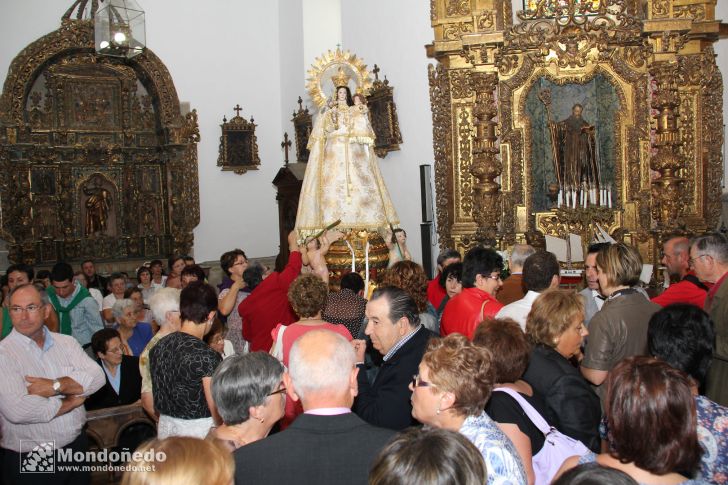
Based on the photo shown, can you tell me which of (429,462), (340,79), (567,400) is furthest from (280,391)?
(340,79)

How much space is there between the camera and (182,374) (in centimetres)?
364

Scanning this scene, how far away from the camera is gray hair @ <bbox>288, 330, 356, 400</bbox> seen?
8.89 ft

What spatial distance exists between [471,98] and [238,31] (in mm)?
6765

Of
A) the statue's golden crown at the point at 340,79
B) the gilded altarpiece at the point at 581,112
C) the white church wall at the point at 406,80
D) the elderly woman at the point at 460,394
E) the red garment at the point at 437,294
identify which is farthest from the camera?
the white church wall at the point at 406,80

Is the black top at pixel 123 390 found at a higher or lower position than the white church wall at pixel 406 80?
lower

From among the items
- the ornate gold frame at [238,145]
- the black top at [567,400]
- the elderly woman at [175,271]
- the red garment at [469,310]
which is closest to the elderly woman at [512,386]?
the black top at [567,400]

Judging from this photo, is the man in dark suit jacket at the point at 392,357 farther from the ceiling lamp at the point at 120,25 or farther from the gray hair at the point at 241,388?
the ceiling lamp at the point at 120,25

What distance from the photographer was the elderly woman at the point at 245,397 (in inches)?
115

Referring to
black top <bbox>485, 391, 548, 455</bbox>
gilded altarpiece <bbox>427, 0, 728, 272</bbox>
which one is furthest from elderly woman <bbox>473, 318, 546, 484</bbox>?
gilded altarpiece <bbox>427, 0, 728, 272</bbox>

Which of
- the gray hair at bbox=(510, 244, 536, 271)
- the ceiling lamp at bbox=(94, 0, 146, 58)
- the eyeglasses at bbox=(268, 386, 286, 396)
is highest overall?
the ceiling lamp at bbox=(94, 0, 146, 58)

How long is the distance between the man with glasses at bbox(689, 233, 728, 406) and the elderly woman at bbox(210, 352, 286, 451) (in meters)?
2.70

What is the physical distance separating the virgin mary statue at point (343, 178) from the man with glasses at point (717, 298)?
16.1ft

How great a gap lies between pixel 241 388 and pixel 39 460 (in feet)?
5.78

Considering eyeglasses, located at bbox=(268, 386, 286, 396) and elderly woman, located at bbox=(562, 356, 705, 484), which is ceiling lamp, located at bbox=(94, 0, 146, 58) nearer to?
eyeglasses, located at bbox=(268, 386, 286, 396)
